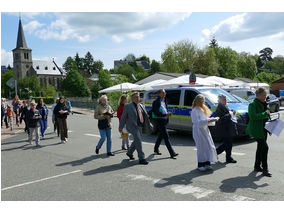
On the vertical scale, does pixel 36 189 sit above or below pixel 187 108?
below

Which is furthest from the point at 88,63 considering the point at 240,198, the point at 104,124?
the point at 240,198

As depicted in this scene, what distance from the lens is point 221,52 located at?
72.6m

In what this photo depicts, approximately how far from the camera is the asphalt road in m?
4.82

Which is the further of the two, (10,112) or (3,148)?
(10,112)

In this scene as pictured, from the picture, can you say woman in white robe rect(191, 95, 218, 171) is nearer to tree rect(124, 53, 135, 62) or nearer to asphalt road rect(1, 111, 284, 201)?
asphalt road rect(1, 111, 284, 201)

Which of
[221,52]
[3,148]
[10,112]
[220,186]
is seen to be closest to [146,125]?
[220,186]

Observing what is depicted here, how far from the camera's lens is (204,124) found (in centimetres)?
608

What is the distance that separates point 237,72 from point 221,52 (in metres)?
7.88

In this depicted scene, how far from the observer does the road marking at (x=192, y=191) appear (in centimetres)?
474

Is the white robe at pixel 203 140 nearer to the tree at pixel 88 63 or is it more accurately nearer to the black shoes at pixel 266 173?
the black shoes at pixel 266 173

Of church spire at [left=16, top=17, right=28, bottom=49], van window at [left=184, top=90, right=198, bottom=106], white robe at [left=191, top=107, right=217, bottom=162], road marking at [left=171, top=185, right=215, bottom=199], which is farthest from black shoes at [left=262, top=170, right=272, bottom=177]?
church spire at [left=16, top=17, right=28, bottom=49]

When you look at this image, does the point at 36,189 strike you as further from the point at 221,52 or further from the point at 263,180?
the point at 221,52

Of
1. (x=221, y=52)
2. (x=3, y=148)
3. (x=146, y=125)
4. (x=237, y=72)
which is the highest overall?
(x=221, y=52)

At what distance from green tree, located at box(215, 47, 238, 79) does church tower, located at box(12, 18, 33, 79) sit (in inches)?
2850
